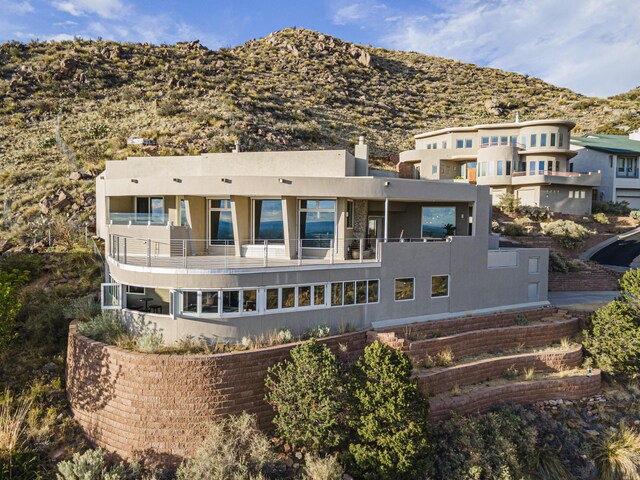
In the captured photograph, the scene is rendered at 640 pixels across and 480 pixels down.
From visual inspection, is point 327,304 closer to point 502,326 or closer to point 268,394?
point 268,394

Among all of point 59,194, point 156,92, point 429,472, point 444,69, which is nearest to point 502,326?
point 429,472

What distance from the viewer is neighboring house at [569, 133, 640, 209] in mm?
39625

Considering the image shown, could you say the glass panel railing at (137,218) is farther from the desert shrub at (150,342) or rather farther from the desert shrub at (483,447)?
the desert shrub at (483,447)

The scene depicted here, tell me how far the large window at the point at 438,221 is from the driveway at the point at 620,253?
49.9 ft

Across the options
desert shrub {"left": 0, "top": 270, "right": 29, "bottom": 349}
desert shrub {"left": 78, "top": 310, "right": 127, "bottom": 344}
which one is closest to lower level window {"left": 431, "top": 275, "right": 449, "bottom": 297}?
desert shrub {"left": 78, "top": 310, "right": 127, "bottom": 344}

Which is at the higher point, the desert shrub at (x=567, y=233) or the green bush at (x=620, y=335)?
the desert shrub at (x=567, y=233)

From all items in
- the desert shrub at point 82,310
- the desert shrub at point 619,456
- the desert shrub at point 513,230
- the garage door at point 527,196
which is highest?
the garage door at point 527,196

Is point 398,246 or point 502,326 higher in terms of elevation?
point 398,246

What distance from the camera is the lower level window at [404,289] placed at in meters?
15.4

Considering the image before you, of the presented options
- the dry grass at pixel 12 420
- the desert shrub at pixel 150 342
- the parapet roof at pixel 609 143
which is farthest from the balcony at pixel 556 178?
the dry grass at pixel 12 420

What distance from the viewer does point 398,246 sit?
15.2m

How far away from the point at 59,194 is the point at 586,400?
3022 centimetres

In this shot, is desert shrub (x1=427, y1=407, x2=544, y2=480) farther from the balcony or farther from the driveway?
the balcony

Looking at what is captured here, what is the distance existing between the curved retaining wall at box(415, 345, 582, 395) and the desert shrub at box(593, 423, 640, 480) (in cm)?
266
